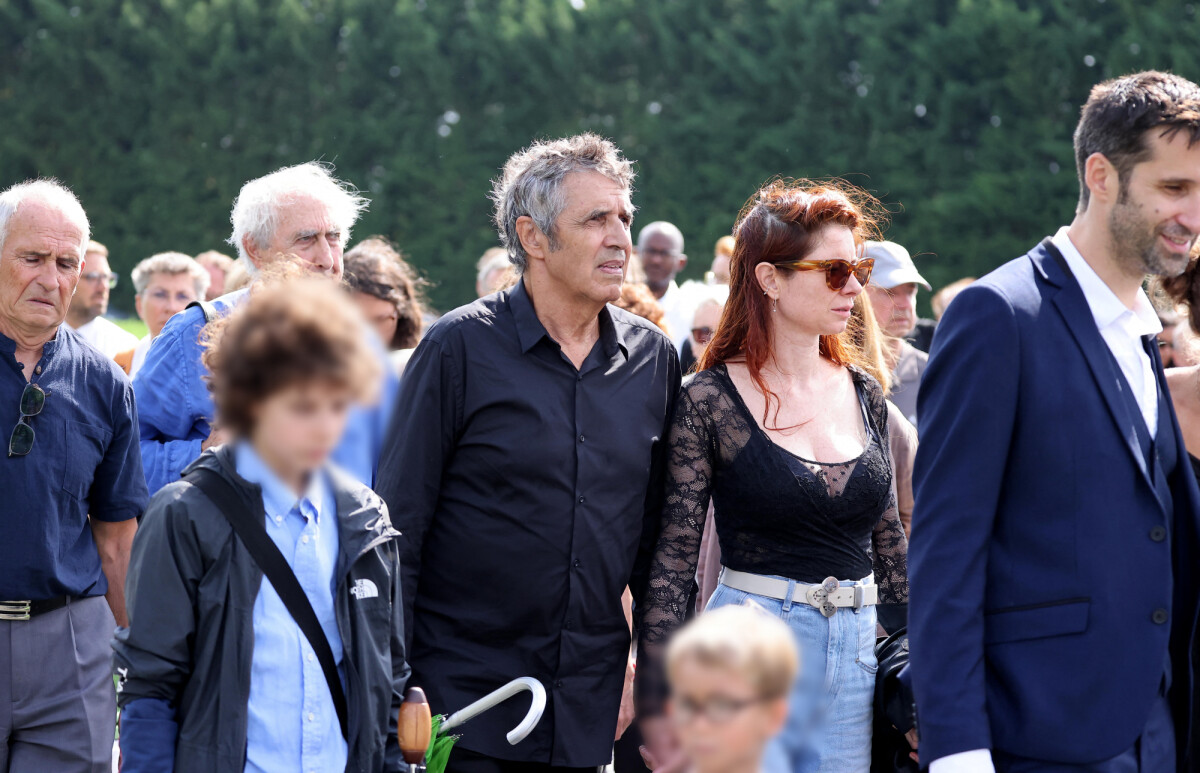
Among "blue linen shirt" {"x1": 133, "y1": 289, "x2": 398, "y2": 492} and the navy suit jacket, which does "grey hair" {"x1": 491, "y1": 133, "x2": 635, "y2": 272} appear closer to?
"blue linen shirt" {"x1": 133, "y1": 289, "x2": 398, "y2": 492}

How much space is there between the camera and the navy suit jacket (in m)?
2.26

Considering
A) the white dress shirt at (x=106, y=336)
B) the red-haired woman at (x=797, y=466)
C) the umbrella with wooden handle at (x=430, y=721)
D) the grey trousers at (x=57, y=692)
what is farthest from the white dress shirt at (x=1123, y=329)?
the white dress shirt at (x=106, y=336)

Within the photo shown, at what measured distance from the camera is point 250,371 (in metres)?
0.76

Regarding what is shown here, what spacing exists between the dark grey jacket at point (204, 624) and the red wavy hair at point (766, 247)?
1.27 meters

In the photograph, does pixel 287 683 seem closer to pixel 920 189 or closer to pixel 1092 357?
pixel 1092 357

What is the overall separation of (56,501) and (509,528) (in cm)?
127

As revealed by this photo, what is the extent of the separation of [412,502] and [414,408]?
0.23 meters

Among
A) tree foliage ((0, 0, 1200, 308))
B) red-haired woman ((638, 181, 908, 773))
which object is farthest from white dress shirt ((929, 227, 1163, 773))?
tree foliage ((0, 0, 1200, 308))

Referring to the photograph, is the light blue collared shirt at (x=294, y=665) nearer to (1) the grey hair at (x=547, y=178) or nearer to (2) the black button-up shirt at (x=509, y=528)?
(2) the black button-up shirt at (x=509, y=528)

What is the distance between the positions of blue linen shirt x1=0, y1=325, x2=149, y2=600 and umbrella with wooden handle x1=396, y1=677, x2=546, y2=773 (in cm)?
127

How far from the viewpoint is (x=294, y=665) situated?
2.31m

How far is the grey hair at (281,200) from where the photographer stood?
132 inches

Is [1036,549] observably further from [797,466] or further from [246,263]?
[246,263]

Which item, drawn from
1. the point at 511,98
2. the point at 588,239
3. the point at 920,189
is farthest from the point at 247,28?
the point at 588,239
